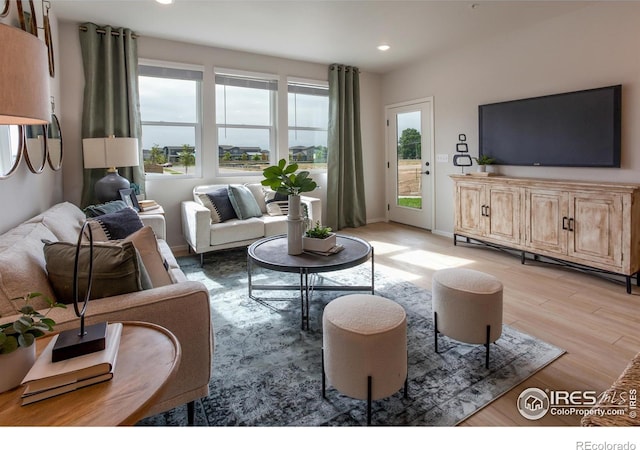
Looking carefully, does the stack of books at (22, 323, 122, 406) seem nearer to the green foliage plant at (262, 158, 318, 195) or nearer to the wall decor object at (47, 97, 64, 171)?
the green foliage plant at (262, 158, 318, 195)

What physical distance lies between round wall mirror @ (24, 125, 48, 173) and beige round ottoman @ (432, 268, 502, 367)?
2790 millimetres

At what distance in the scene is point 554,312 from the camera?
9.14 ft

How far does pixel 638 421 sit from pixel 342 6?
370 cm

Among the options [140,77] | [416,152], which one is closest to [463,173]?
[416,152]

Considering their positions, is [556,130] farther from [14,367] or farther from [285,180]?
[14,367]

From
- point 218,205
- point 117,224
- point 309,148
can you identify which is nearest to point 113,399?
point 117,224

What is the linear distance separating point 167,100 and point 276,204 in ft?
6.04

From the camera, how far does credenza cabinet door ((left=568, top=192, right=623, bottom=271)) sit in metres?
3.16

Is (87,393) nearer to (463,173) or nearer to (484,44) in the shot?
(463,173)

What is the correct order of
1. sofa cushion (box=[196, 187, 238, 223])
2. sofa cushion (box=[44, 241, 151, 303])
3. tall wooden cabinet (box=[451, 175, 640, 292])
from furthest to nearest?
sofa cushion (box=[196, 187, 238, 223]) < tall wooden cabinet (box=[451, 175, 640, 292]) < sofa cushion (box=[44, 241, 151, 303])

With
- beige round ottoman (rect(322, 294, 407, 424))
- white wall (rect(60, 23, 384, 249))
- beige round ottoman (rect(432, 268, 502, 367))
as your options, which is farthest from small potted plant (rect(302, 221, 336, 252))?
white wall (rect(60, 23, 384, 249))

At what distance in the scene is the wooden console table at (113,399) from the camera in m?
0.87
